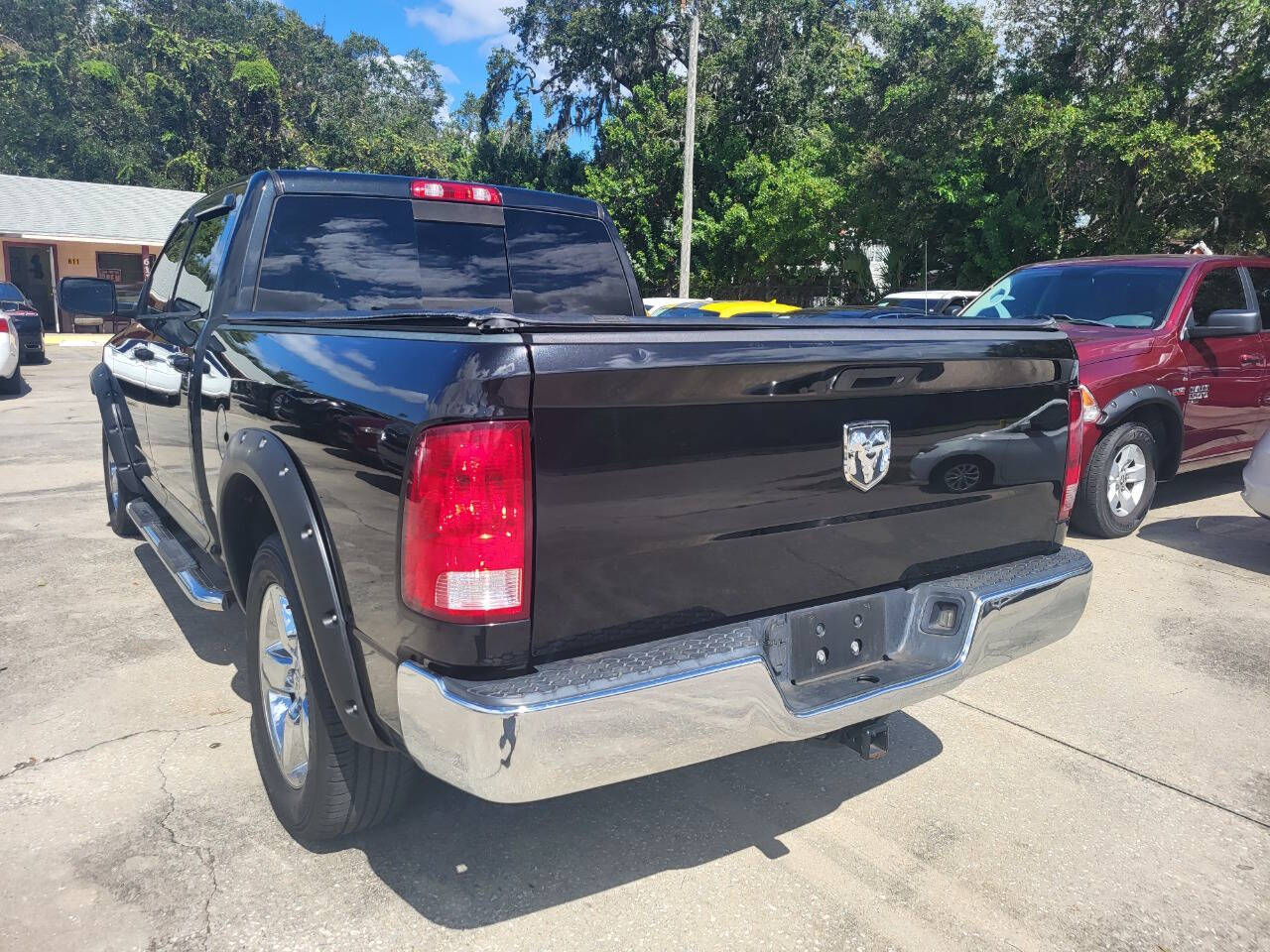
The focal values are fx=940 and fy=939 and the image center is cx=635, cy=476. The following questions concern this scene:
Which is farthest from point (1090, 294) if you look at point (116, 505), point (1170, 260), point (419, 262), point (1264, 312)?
point (116, 505)

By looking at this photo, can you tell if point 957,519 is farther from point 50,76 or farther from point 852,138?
point 50,76

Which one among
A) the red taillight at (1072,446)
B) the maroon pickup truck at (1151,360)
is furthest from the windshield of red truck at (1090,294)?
the red taillight at (1072,446)

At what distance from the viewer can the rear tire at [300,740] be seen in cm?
260

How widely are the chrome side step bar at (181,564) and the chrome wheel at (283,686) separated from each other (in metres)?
0.58

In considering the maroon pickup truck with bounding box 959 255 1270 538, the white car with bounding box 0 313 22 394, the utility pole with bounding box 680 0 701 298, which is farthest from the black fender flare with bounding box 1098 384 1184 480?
the white car with bounding box 0 313 22 394

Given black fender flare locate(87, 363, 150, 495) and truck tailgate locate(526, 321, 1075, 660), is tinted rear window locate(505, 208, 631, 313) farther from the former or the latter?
black fender flare locate(87, 363, 150, 495)

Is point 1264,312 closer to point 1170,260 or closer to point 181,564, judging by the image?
point 1170,260

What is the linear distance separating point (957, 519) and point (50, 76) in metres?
56.1

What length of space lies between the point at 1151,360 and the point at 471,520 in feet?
19.5

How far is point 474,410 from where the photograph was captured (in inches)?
77.2

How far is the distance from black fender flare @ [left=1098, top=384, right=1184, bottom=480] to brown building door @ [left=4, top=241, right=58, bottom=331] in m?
32.3

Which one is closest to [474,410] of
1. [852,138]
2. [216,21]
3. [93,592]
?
[93,592]

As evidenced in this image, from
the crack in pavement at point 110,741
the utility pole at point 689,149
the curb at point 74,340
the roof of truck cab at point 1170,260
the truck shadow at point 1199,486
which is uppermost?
the utility pole at point 689,149

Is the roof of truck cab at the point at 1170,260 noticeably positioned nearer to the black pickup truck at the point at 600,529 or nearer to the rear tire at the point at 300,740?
the black pickup truck at the point at 600,529
